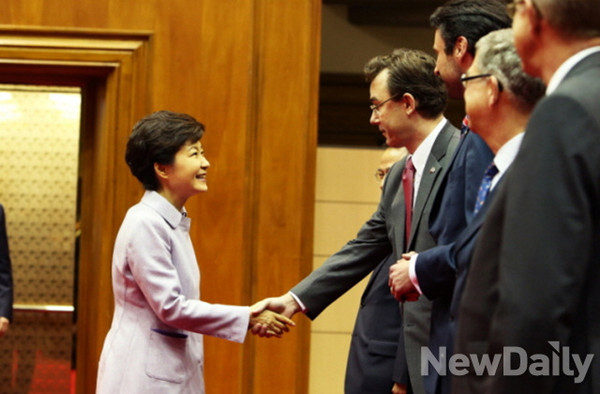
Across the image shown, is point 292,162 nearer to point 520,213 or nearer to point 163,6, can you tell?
point 163,6

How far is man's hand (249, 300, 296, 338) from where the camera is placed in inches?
132

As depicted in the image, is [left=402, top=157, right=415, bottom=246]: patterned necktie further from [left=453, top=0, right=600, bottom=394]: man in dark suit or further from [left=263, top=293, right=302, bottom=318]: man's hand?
[left=453, top=0, right=600, bottom=394]: man in dark suit

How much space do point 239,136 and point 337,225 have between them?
2.56ft

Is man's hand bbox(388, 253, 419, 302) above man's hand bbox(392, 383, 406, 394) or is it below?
above

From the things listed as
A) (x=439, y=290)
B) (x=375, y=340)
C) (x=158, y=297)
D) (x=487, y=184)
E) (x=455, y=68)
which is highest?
(x=455, y=68)

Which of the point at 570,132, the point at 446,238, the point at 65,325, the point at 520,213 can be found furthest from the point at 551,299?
the point at 65,325

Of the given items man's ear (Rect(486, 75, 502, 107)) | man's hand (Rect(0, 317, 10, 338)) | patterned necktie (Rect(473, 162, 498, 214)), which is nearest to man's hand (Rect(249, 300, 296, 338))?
patterned necktie (Rect(473, 162, 498, 214))

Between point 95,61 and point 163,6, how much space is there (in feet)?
1.42

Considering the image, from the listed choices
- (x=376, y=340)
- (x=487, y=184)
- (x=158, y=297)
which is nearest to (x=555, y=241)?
(x=487, y=184)

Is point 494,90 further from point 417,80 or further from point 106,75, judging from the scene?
point 106,75

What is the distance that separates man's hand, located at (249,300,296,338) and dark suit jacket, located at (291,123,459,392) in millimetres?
146

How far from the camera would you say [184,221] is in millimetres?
3137

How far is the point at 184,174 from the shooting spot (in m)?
3.21

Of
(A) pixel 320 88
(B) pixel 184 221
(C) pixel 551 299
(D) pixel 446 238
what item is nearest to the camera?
(C) pixel 551 299
